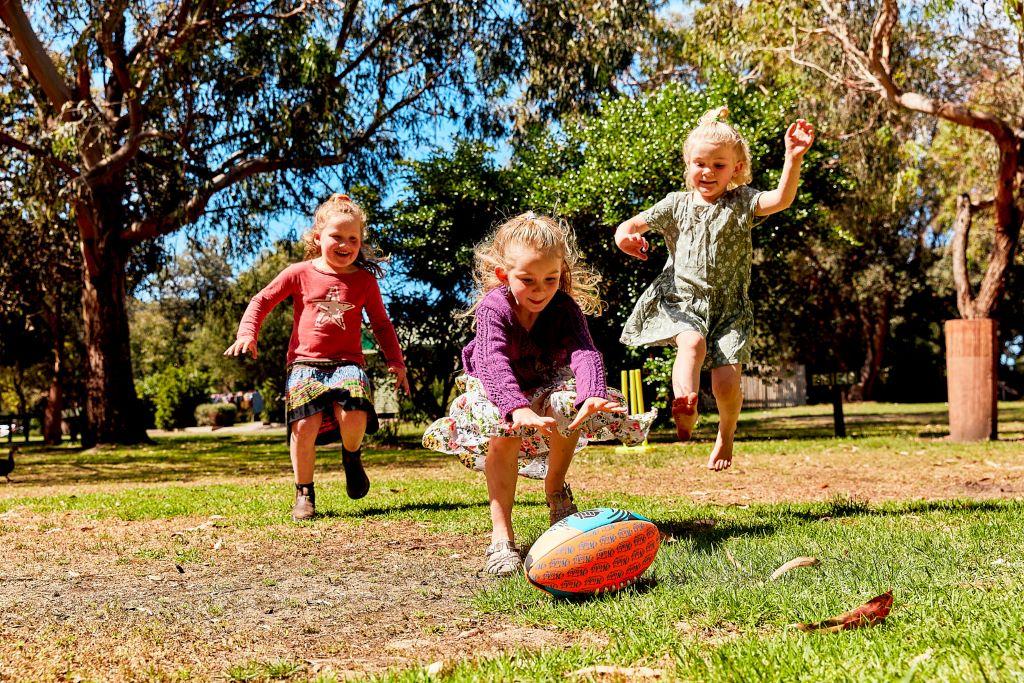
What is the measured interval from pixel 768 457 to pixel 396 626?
8592mm

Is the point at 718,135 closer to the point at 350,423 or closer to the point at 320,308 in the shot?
the point at 320,308

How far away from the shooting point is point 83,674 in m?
2.80

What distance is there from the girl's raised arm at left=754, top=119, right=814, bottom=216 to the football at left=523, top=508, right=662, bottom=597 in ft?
6.66

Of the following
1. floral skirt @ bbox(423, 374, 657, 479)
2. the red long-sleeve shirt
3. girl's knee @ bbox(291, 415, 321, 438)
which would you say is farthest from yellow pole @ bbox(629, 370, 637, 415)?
floral skirt @ bbox(423, 374, 657, 479)

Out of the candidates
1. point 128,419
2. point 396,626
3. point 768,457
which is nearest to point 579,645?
point 396,626

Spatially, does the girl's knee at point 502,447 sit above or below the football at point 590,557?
above

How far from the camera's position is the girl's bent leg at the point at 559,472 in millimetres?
4551

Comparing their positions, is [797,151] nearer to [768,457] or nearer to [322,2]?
[768,457]

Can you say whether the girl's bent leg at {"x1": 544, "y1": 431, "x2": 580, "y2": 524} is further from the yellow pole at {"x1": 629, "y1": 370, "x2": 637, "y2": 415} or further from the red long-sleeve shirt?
the yellow pole at {"x1": 629, "y1": 370, "x2": 637, "y2": 415}

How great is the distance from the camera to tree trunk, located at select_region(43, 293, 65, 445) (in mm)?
22703

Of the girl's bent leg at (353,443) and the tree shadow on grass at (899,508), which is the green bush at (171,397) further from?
the tree shadow on grass at (899,508)

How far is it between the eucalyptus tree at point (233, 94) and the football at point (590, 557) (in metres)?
12.8

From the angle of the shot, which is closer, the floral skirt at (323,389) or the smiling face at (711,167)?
the smiling face at (711,167)

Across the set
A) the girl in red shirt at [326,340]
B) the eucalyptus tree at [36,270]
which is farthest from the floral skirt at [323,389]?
the eucalyptus tree at [36,270]
